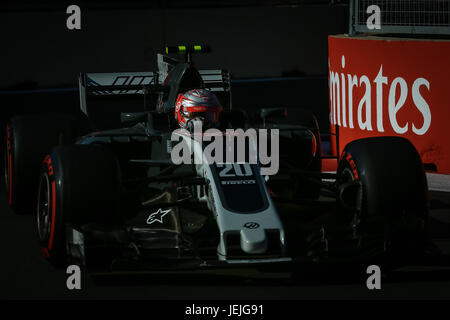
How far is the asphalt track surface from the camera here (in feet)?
20.5

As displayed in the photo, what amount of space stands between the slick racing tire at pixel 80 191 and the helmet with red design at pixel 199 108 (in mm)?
1426

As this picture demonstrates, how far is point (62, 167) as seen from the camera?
6688 millimetres

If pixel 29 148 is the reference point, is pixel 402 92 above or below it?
above

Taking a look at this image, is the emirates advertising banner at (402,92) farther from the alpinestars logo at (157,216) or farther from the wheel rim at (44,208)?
the wheel rim at (44,208)

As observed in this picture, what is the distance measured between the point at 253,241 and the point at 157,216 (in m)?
1.95

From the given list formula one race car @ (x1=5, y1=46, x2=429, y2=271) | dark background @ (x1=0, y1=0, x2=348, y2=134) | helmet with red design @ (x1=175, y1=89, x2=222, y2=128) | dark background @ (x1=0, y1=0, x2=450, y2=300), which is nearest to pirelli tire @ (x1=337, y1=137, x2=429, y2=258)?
formula one race car @ (x1=5, y1=46, x2=429, y2=271)

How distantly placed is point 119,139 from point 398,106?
3.24 metres

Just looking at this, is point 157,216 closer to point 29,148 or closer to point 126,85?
point 29,148

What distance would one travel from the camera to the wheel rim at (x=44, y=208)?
689 cm

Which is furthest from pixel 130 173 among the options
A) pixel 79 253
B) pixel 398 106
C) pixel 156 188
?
pixel 398 106

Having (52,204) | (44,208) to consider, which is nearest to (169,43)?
(44,208)

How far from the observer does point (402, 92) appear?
10.4 metres

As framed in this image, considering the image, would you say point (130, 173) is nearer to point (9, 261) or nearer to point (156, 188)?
point (156, 188)

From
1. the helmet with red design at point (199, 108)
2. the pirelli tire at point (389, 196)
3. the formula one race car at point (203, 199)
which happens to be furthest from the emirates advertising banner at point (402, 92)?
the pirelli tire at point (389, 196)
